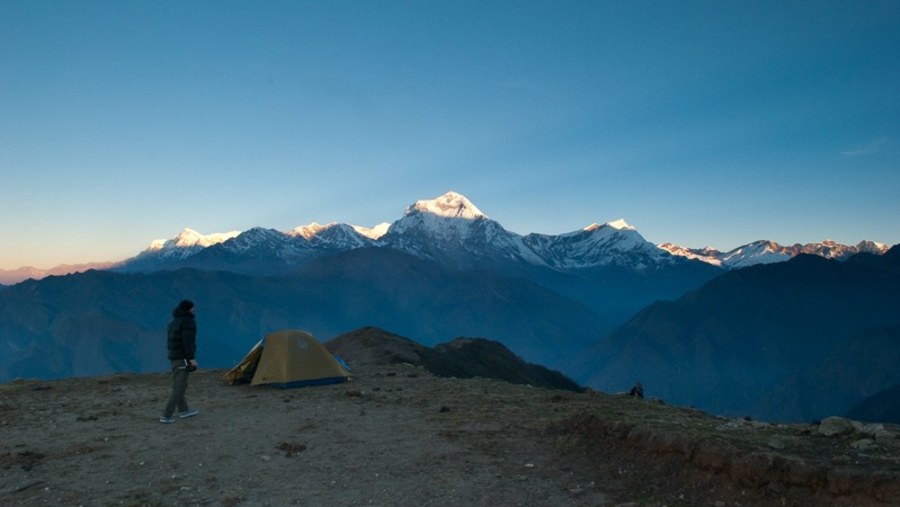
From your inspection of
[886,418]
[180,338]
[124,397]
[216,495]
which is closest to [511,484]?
[216,495]

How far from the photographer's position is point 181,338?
1733cm

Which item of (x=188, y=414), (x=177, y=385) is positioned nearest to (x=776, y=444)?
(x=177, y=385)

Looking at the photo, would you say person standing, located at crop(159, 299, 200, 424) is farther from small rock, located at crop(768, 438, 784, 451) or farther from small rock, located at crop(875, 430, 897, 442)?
small rock, located at crop(875, 430, 897, 442)

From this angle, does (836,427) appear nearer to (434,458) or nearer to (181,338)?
(434,458)

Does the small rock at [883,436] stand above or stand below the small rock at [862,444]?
above

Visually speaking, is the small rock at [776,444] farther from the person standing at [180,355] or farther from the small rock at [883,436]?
the person standing at [180,355]

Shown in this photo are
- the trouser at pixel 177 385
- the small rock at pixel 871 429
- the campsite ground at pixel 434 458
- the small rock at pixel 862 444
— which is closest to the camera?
the campsite ground at pixel 434 458

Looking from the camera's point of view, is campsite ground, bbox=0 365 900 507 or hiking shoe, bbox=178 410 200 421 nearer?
campsite ground, bbox=0 365 900 507

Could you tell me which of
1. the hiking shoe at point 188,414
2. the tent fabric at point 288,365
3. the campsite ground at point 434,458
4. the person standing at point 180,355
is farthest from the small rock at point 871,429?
the tent fabric at point 288,365

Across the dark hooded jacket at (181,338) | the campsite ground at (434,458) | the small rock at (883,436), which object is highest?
the dark hooded jacket at (181,338)

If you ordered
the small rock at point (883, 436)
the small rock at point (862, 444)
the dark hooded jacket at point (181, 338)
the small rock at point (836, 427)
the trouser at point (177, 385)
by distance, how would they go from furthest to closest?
1. the dark hooded jacket at point (181, 338)
2. the trouser at point (177, 385)
3. the small rock at point (836, 427)
4. the small rock at point (883, 436)
5. the small rock at point (862, 444)

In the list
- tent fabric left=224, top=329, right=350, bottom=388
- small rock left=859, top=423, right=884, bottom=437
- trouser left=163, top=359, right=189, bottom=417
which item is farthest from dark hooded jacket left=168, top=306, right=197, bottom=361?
small rock left=859, top=423, right=884, bottom=437

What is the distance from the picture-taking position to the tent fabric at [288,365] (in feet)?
80.0

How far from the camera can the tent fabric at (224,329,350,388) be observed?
80.0ft
